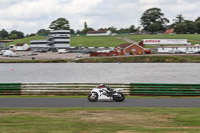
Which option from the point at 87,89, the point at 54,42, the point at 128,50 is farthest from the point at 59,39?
the point at 87,89

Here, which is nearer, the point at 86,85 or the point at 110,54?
the point at 86,85

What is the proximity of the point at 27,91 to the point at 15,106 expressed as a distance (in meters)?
5.38

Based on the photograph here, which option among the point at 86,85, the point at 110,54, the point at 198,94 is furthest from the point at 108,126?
the point at 110,54

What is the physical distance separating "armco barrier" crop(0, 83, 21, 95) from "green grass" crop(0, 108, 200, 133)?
24.2 feet

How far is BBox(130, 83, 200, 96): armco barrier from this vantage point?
70.3 ft

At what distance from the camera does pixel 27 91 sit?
22.1 m

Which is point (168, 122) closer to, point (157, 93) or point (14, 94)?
point (157, 93)

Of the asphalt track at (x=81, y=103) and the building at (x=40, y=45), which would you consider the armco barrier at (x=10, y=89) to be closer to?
the asphalt track at (x=81, y=103)

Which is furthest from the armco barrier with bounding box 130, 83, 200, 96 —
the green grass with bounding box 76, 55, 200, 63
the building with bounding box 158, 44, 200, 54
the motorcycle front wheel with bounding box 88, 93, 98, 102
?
the building with bounding box 158, 44, 200, 54

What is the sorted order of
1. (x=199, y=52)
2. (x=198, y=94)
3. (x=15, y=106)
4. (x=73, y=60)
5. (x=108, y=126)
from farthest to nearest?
(x=199, y=52) < (x=73, y=60) < (x=198, y=94) < (x=15, y=106) < (x=108, y=126)

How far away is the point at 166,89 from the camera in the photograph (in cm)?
2148

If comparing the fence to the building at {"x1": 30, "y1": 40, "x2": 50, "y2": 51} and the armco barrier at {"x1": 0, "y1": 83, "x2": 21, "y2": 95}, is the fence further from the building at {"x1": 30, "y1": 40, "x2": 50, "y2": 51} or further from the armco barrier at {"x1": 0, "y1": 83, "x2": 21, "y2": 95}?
the building at {"x1": 30, "y1": 40, "x2": 50, "y2": 51}

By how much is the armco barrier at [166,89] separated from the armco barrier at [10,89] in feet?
28.7

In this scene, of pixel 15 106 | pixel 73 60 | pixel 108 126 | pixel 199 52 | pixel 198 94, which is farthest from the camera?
pixel 199 52
